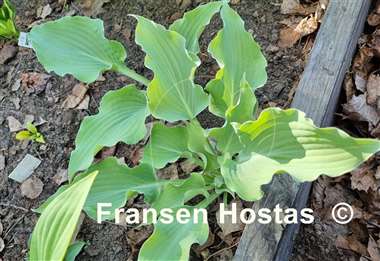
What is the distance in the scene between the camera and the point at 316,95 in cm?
148

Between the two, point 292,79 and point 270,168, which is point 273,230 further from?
point 292,79

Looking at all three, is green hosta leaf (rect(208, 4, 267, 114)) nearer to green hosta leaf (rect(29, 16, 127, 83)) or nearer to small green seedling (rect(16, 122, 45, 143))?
green hosta leaf (rect(29, 16, 127, 83))

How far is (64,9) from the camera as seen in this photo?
2.04 meters

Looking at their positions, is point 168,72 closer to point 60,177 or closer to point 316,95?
point 316,95

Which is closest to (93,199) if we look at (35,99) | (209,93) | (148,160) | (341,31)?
(148,160)

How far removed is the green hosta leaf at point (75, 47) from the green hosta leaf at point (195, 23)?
193 millimetres

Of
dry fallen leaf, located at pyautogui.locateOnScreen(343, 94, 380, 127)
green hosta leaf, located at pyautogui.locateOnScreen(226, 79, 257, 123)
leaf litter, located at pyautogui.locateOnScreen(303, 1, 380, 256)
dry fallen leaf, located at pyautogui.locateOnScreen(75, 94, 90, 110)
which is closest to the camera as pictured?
green hosta leaf, located at pyautogui.locateOnScreen(226, 79, 257, 123)

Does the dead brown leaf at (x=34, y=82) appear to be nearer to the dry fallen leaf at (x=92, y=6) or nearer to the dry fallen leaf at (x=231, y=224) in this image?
the dry fallen leaf at (x=92, y=6)

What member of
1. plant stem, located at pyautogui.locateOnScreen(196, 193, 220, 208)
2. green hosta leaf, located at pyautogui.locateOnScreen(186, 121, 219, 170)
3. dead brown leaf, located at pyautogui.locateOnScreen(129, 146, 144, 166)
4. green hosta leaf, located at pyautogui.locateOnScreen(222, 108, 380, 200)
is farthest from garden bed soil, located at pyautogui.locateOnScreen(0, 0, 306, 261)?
green hosta leaf, located at pyautogui.locateOnScreen(222, 108, 380, 200)

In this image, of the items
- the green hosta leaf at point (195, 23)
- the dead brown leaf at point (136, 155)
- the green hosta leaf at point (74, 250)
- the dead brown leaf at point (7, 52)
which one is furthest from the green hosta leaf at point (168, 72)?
the dead brown leaf at point (7, 52)

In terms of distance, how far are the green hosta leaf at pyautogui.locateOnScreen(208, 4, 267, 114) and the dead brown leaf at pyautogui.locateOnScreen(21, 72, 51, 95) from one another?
2.53ft

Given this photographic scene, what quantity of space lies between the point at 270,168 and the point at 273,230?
20 cm

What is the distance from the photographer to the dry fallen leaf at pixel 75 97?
1842mm

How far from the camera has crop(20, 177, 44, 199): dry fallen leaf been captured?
5.67ft
